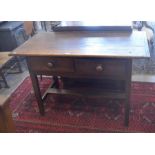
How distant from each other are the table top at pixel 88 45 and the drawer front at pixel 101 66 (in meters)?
0.08

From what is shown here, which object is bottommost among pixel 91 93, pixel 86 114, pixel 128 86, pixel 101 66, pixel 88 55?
pixel 86 114

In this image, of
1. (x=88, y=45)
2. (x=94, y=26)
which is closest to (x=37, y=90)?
(x=88, y=45)

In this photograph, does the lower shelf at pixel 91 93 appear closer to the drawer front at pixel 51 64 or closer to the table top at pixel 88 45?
the drawer front at pixel 51 64

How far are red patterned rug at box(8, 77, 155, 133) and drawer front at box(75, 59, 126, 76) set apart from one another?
0.53 meters

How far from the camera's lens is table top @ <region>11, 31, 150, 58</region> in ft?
5.08

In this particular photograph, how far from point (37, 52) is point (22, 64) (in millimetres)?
1636

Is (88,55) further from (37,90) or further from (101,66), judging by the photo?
(37,90)

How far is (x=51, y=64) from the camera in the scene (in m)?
1.72

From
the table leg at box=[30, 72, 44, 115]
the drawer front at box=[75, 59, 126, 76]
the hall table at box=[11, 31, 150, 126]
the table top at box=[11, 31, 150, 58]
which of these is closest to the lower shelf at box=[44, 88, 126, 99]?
the hall table at box=[11, 31, 150, 126]

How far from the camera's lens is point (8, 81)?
2.84m

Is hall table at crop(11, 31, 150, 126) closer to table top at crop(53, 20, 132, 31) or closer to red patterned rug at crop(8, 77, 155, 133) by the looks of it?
table top at crop(53, 20, 132, 31)

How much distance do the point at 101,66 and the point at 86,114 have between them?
629 millimetres
